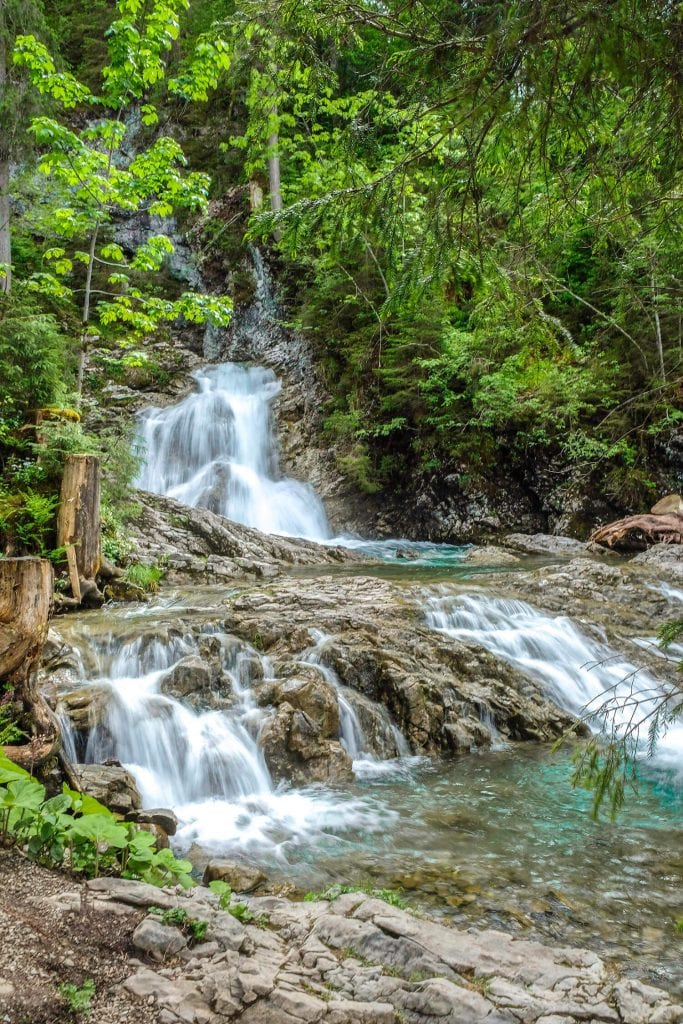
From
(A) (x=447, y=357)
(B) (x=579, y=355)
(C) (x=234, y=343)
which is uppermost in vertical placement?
(C) (x=234, y=343)

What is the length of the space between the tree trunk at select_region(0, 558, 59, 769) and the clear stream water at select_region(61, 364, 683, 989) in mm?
1258

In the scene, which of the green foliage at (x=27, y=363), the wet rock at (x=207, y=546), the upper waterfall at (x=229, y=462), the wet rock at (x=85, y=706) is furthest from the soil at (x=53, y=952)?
the upper waterfall at (x=229, y=462)

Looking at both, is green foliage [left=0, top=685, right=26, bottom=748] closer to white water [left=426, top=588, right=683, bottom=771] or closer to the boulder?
white water [left=426, top=588, right=683, bottom=771]

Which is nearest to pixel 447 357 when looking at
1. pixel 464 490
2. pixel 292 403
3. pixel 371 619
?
pixel 464 490

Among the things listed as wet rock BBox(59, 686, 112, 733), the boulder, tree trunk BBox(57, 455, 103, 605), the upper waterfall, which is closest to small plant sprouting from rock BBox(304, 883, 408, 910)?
wet rock BBox(59, 686, 112, 733)

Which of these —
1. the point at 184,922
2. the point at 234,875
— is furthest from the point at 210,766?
the point at 184,922

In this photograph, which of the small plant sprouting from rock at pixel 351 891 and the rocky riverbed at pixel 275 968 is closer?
the rocky riverbed at pixel 275 968

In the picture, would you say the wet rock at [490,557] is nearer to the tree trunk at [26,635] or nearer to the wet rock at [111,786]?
the wet rock at [111,786]

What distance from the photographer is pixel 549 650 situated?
751 centimetres

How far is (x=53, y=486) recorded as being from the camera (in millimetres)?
8617

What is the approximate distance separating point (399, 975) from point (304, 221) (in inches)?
141

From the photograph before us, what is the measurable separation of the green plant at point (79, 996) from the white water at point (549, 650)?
556 centimetres

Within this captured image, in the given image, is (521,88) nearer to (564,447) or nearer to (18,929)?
(18,929)

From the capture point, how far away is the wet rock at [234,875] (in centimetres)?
361
